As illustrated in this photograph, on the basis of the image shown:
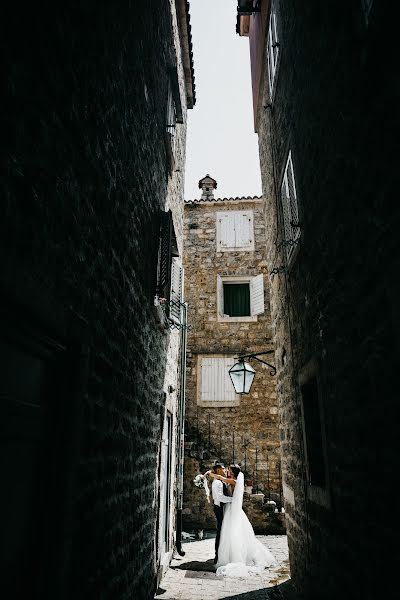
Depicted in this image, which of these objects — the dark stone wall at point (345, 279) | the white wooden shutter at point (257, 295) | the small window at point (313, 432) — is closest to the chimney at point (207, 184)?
the white wooden shutter at point (257, 295)

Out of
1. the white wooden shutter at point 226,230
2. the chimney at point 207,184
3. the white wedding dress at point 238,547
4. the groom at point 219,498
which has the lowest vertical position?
Answer: the white wedding dress at point 238,547

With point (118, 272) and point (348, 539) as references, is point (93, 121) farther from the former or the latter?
point (348, 539)

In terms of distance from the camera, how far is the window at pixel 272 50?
6.73 meters

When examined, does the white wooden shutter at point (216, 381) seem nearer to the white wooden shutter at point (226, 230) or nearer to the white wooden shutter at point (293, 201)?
the white wooden shutter at point (226, 230)

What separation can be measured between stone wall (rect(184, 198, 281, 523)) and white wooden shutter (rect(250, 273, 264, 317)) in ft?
0.55

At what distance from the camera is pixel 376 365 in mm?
2834

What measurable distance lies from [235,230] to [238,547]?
33.4 ft

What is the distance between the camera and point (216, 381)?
42.3 ft

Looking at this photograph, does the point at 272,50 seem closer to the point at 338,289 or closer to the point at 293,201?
the point at 293,201

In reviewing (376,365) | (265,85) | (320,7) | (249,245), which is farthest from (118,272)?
(249,245)

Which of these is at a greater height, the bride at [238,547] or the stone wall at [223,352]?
the stone wall at [223,352]

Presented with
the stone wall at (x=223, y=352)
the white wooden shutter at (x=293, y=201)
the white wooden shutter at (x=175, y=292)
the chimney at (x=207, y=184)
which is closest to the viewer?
the white wooden shutter at (x=293, y=201)

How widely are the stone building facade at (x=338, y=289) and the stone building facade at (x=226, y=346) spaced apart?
19.3ft

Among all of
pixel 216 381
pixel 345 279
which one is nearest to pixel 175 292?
pixel 345 279
